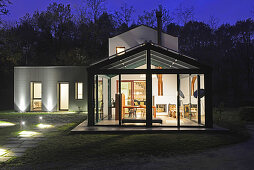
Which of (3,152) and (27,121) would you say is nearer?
(3,152)

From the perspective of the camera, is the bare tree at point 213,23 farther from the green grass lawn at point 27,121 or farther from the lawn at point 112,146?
the lawn at point 112,146

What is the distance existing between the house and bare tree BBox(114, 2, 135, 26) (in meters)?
13.3

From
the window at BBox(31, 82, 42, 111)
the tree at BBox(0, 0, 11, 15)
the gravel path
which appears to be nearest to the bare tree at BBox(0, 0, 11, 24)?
the tree at BBox(0, 0, 11, 15)

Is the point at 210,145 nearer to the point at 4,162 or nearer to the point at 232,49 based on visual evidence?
the point at 4,162

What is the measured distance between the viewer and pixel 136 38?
571 inches

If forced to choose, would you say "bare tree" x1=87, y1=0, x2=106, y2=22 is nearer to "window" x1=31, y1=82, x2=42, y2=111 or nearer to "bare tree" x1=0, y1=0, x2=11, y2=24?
"window" x1=31, y1=82, x2=42, y2=111

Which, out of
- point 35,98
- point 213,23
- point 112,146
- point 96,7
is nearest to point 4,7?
point 35,98

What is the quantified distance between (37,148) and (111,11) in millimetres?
24403

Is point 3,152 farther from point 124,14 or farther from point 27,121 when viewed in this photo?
point 124,14

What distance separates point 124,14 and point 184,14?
7.42 metres

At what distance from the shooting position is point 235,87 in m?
28.5

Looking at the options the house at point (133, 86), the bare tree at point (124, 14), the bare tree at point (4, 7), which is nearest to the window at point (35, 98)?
the house at point (133, 86)

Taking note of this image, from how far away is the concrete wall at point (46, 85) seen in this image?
1628cm

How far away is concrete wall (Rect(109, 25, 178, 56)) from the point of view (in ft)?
47.2
